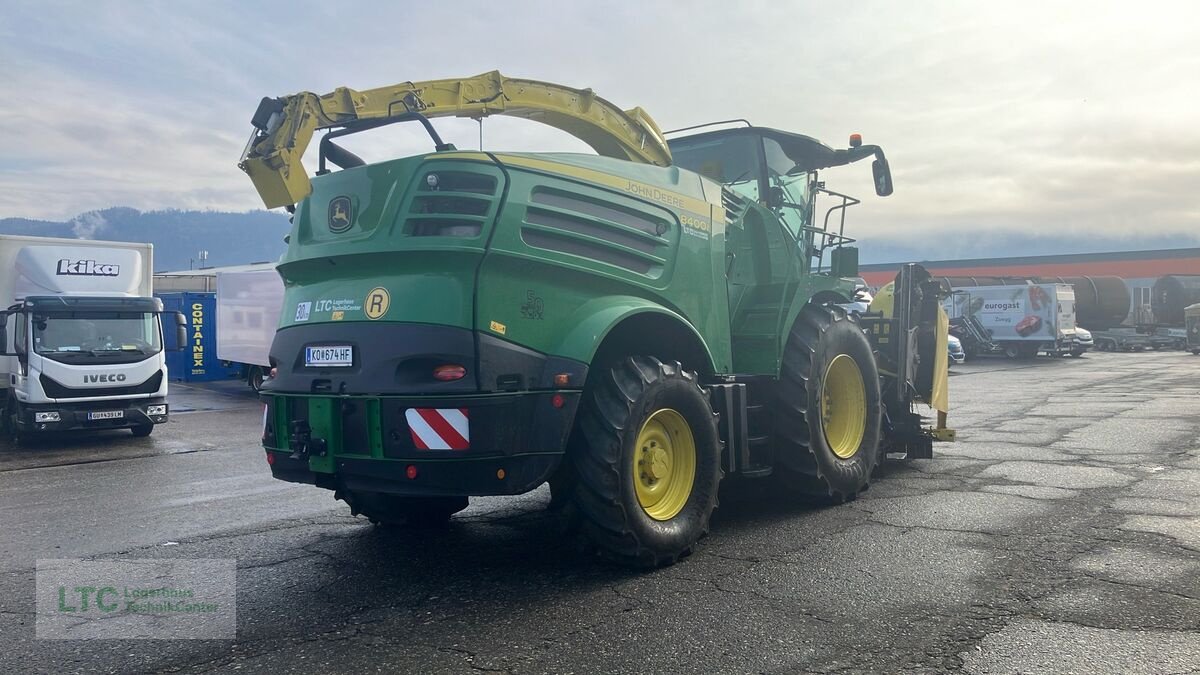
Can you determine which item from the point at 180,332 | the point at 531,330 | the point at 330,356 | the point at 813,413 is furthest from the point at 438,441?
the point at 180,332

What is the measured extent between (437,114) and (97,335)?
34.7 feet

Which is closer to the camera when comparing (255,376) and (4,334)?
(4,334)

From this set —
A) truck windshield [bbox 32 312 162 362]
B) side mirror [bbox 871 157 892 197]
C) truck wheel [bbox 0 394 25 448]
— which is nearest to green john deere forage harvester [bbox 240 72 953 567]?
side mirror [bbox 871 157 892 197]

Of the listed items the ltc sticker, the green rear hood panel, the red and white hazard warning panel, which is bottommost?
the red and white hazard warning panel

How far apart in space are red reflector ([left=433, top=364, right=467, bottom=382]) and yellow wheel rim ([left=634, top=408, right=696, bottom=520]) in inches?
47.8

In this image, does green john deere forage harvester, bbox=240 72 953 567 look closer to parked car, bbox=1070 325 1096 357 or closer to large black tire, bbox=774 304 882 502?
large black tire, bbox=774 304 882 502

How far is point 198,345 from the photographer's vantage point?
26.3 meters

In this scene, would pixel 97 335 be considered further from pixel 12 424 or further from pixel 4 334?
pixel 12 424

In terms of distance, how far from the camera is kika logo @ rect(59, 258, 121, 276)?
14.5 meters

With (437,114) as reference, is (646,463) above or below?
below

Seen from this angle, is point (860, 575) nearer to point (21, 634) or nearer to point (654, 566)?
point (654, 566)

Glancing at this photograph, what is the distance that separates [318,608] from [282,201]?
2.54 metres

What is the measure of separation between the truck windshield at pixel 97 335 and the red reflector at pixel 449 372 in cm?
1136

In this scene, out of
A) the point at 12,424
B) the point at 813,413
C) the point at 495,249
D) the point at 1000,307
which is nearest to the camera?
the point at 495,249
